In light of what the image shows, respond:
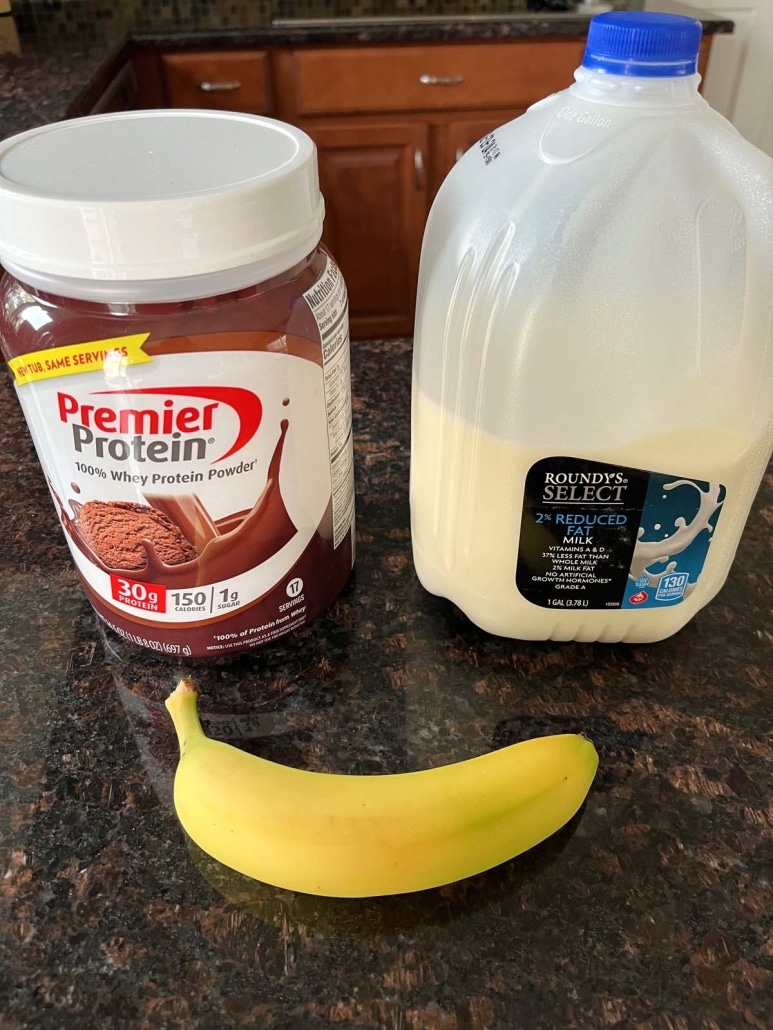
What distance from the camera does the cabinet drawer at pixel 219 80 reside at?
176 centimetres

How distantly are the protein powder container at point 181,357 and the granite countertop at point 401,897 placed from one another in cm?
6

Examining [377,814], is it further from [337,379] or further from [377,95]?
[377,95]

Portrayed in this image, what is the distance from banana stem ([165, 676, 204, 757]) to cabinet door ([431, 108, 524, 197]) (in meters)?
1.71

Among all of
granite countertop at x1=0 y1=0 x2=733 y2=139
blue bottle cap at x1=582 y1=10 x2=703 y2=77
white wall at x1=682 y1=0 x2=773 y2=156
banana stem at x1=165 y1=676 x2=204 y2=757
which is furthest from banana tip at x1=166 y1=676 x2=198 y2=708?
white wall at x1=682 y1=0 x2=773 y2=156

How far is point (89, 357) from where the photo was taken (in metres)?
0.38

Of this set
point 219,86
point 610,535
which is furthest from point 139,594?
point 219,86

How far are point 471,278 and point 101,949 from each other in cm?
37

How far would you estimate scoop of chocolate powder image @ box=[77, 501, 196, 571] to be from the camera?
43 cm

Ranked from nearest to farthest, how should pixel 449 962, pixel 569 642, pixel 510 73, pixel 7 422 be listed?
pixel 449 962
pixel 569 642
pixel 7 422
pixel 510 73

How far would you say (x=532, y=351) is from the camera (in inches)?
16.6

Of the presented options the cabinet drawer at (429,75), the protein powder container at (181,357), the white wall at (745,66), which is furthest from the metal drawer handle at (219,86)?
the protein powder container at (181,357)

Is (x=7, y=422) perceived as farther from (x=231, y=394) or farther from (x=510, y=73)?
(x=510, y=73)

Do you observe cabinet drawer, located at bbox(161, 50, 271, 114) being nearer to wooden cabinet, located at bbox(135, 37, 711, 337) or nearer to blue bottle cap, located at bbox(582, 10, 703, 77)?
wooden cabinet, located at bbox(135, 37, 711, 337)

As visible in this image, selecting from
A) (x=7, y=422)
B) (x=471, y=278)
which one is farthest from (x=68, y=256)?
(x=7, y=422)
